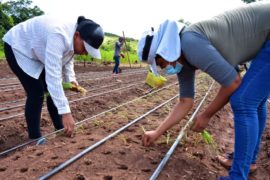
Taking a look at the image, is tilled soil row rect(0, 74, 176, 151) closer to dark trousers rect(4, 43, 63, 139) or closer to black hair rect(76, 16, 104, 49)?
dark trousers rect(4, 43, 63, 139)

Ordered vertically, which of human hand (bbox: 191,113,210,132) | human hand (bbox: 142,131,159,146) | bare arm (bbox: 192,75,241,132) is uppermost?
A: bare arm (bbox: 192,75,241,132)

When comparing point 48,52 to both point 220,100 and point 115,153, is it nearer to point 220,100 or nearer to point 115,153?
point 115,153

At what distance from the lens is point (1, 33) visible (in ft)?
78.0

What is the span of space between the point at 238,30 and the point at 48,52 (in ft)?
5.26

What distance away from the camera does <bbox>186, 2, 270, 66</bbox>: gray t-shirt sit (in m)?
2.25

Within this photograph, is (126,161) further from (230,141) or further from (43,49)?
(230,141)

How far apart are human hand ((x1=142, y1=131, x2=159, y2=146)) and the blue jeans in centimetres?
91

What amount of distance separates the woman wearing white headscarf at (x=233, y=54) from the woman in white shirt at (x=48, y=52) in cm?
89

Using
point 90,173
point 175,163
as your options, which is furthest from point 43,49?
point 175,163

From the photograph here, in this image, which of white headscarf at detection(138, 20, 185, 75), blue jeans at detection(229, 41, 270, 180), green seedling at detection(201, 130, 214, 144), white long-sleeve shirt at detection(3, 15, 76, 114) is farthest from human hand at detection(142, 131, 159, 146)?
white headscarf at detection(138, 20, 185, 75)

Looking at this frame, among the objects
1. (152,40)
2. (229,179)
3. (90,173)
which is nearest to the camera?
(152,40)

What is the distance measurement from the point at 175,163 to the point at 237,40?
1268 mm

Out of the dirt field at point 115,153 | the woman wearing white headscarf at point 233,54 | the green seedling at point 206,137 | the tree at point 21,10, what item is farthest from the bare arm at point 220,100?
the tree at point 21,10

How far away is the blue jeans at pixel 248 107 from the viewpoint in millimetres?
2264
